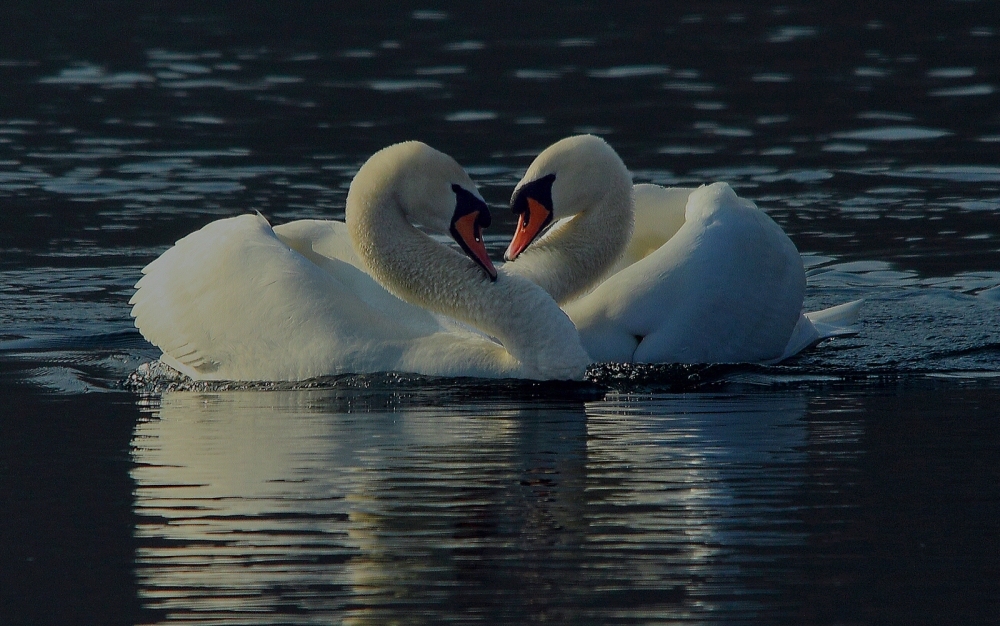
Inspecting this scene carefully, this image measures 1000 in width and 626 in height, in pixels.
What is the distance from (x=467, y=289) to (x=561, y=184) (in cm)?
100

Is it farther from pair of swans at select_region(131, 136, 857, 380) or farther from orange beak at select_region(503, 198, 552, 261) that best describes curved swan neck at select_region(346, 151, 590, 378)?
orange beak at select_region(503, 198, 552, 261)

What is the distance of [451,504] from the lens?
5.72 m

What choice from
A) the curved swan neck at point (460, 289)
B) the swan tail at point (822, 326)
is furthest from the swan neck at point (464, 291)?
the swan tail at point (822, 326)

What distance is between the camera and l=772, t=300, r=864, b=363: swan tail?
929 cm

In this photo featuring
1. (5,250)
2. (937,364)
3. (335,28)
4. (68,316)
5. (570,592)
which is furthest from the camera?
(335,28)

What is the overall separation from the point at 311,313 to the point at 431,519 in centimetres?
270

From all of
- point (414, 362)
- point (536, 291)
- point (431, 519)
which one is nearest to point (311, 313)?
point (414, 362)

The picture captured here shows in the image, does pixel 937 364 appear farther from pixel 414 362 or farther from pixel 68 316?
pixel 68 316

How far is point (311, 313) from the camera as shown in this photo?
8.09 m

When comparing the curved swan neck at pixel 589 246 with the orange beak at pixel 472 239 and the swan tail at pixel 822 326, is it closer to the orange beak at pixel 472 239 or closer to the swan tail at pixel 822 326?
the orange beak at pixel 472 239

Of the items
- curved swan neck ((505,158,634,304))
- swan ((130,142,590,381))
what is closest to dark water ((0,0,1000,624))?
swan ((130,142,590,381))

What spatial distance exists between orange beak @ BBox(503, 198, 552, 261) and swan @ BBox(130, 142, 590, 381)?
51 cm

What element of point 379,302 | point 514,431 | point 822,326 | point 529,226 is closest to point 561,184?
point 529,226

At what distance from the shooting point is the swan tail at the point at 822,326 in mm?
9289
